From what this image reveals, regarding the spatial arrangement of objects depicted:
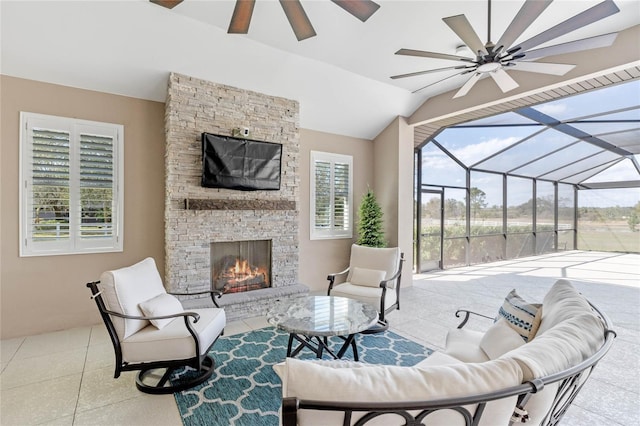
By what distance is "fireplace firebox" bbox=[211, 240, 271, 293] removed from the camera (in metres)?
4.63

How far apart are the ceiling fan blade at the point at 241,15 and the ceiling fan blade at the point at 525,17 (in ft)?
6.52

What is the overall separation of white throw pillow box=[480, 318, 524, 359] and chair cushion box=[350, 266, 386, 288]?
2033 mm

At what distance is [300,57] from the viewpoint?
4.41 meters

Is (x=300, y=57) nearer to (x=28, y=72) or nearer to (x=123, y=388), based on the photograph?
(x=28, y=72)

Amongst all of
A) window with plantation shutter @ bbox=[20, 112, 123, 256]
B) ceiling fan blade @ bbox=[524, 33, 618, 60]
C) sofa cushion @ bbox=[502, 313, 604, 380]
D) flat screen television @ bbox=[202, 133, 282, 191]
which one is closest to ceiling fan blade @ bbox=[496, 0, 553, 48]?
ceiling fan blade @ bbox=[524, 33, 618, 60]

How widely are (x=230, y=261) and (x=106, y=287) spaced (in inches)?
90.2

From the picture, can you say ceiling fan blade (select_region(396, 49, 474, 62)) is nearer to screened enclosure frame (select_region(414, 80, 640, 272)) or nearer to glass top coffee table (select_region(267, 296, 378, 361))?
glass top coffee table (select_region(267, 296, 378, 361))

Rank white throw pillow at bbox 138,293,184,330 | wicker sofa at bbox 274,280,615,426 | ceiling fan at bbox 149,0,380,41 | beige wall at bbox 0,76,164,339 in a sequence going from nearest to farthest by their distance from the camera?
wicker sofa at bbox 274,280,615,426 < ceiling fan at bbox 149,0,380,41 < white throw pillow at bbox 138,293,184,330 < beige wall at bbox 0,76,164,339

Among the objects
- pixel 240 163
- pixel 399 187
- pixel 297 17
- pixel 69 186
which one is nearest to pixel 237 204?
pixel 240 163

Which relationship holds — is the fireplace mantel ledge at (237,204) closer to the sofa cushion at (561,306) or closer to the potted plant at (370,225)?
the potted plant at (370,225)

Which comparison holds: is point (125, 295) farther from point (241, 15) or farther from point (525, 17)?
point (525, 17)

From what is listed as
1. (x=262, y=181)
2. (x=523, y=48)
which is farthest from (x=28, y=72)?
(x=523, y=48)

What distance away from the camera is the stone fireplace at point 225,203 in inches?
164

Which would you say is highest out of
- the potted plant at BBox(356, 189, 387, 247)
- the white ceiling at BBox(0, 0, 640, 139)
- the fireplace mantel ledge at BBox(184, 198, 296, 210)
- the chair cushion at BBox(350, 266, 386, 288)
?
the white ceiling at BBox(0, 0, 640, 139)
